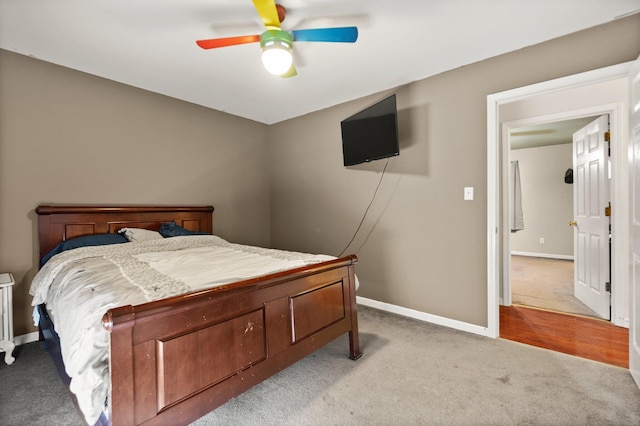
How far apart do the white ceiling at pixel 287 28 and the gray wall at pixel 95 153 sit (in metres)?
0.23

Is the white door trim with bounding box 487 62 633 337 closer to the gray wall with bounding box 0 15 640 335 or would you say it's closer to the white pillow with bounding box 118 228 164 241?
the gray wall with bounding box 0 15 640 335

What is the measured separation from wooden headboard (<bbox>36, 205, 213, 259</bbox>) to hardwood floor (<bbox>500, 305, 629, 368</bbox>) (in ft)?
11.2

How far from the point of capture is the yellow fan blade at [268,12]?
163cm

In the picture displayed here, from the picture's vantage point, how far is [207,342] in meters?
1.38

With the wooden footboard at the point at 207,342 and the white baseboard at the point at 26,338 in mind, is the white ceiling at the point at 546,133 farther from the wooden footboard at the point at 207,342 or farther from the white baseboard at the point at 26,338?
the white baseboard at the point at 26,338

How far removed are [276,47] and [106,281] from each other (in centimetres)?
167

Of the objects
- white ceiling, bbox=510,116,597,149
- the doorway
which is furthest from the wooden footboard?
white ceiling, bbox=510,116,597,149

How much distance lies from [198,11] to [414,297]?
117 inches

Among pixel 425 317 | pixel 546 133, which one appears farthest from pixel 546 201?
pixel 425 317

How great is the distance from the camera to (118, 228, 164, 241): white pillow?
2.87 m

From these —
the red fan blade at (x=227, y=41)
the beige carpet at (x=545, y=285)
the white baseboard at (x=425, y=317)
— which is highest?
the red fan blade at (x=227, y=41)

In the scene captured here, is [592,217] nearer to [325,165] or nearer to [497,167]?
[497,167]

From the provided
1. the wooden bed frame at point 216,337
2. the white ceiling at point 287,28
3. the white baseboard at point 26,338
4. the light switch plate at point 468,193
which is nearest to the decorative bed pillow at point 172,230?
the wooden bed frame at point 216,337

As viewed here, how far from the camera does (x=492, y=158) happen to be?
8.25ft
